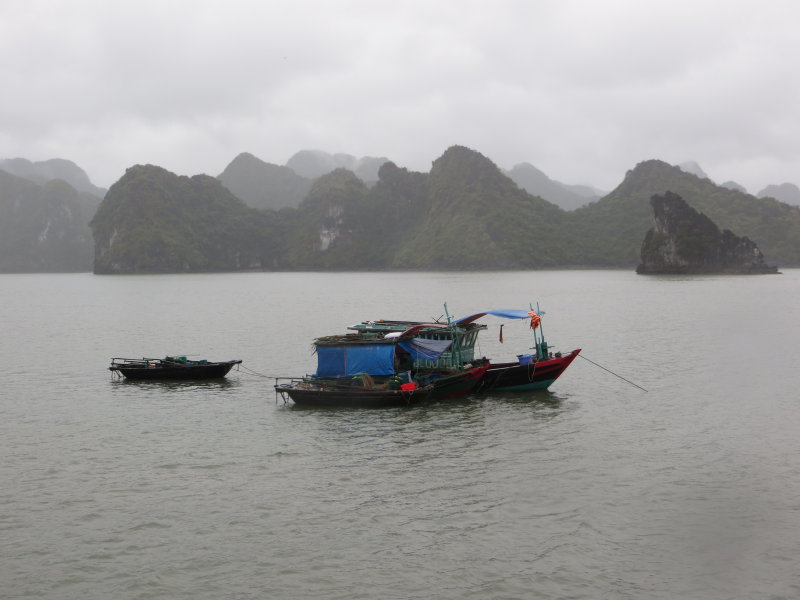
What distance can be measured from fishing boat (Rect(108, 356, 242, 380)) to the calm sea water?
878mm

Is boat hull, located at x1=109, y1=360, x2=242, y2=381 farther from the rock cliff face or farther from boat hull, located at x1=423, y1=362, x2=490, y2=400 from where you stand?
the rock cliff face

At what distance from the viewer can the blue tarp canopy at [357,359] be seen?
27.1 m

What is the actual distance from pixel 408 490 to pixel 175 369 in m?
19.1

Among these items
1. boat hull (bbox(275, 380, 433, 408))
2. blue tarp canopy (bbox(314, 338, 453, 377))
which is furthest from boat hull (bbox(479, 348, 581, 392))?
boat hull (bbox(275, 380, 433, 408))

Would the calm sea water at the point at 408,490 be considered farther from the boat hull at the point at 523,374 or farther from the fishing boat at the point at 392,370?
the fishing boat at the point at 392,370

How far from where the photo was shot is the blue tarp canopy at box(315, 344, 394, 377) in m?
27.1

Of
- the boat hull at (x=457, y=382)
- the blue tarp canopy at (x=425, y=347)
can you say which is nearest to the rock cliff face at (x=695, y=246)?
the blue tarp canopy at (x=425, y=347)

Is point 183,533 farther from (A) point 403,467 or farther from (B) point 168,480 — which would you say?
(A) point 403,467

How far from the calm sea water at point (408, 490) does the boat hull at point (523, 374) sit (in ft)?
1.83

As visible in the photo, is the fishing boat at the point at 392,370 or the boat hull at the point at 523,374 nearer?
the fishing boat at the point at 392,370

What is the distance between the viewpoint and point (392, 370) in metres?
27.0

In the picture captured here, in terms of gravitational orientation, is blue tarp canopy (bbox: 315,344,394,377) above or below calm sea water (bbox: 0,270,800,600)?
above

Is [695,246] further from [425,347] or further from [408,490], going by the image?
[408,490]

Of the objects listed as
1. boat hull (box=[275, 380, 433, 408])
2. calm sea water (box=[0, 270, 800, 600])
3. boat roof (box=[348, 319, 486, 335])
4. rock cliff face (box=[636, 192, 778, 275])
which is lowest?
calm sea water (box=[0, 270, 800, 600])
